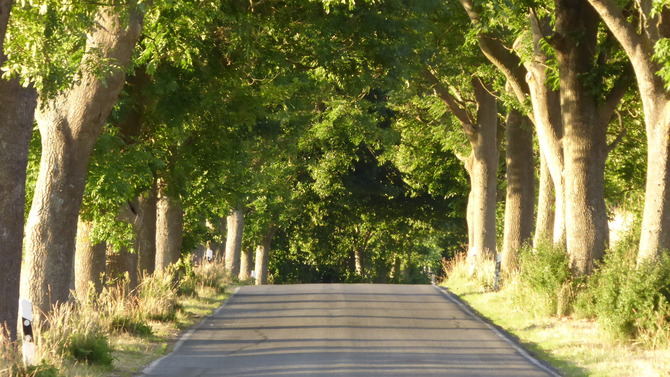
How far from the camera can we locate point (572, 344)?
17.5 meters

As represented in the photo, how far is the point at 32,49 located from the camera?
12883mm

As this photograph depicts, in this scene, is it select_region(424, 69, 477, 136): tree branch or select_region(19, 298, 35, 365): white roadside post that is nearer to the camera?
select_region(19, 298, 35, 365): white roadside post

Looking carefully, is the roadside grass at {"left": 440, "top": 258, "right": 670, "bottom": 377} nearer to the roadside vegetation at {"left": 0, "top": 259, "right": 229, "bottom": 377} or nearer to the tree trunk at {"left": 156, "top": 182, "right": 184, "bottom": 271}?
the roadside vegetation at {"left": 0, "top": 259, "right": 229, "bottom": 377}

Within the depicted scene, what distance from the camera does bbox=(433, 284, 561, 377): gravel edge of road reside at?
50.4 ft

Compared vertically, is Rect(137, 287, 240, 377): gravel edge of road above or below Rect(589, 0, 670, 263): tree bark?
below

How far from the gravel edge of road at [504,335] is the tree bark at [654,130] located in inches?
96.9

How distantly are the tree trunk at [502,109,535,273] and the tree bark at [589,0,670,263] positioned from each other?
11.9 metres

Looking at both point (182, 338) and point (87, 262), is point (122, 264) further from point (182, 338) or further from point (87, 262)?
point (182, 338)

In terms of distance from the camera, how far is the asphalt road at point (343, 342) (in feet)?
48.0

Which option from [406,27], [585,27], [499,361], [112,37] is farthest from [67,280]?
[585,27]

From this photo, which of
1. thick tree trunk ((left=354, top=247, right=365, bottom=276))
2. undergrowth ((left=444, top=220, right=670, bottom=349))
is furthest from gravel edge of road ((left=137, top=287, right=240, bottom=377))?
thick tree trunk ((left=354, top=247, right=365, bottom=276))

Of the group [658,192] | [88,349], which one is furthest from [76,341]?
[658,192]

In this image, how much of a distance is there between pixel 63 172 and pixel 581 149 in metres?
10.3

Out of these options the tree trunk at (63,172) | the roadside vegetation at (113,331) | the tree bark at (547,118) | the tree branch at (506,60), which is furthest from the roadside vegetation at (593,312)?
the tree trunk at (63,172)
